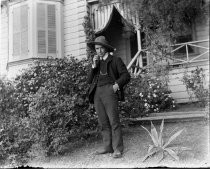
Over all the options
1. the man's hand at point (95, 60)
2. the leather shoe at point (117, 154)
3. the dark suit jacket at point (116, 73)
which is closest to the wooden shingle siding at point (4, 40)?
the dark suit jacket at point (116, 73)

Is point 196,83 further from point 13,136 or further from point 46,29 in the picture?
point 46,29

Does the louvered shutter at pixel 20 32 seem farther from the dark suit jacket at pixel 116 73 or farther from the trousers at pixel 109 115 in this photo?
the trousers at pixel 109 115

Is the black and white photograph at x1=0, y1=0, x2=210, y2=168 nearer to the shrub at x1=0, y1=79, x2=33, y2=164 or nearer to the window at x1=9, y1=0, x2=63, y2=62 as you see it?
the shrub at x1=0, y1=79, x2=33, y2=164

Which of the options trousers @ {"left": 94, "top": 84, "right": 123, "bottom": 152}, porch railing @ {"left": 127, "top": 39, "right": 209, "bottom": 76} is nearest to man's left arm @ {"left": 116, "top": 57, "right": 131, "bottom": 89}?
trousers @ {"left": 94, "top": 84, "right": 123, "bottom": 152}

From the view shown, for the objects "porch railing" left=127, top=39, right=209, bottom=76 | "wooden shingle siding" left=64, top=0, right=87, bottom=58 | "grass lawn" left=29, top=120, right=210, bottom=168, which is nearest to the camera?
"grass lawn" left=29, top=120, right=210, bottom=168

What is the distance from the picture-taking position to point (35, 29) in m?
10.7

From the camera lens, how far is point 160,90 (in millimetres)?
8492

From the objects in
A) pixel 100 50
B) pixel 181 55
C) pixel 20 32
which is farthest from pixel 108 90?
pixel 20 32

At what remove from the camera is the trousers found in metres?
4.35

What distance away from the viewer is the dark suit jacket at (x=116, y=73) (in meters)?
4.38

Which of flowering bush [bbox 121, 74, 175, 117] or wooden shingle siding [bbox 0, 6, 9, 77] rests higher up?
wooden shingle siding [bbox 0, 6, 9, 77]

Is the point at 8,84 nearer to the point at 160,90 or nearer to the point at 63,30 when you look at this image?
the point at 160,90

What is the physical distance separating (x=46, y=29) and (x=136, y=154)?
25.6 feet

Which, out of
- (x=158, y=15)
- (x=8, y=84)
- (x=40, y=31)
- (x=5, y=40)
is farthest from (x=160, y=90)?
(x=5, y=40)
